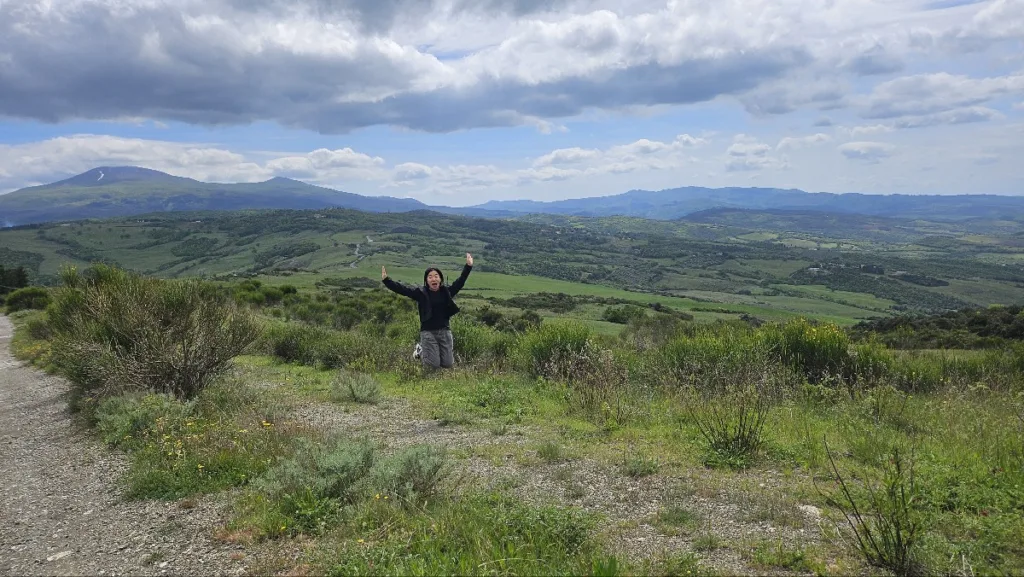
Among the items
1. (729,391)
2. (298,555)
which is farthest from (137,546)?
(729,391)

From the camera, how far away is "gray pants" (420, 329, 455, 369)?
1088 centimetres

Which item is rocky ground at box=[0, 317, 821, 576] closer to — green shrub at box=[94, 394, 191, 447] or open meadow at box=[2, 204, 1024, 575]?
open meadow at box=[2, 204, 1024, 575]

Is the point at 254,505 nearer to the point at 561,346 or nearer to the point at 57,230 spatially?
the point at 561,346

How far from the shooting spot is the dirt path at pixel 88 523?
4.25 meters

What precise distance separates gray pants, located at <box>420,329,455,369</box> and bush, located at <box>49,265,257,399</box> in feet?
10.1

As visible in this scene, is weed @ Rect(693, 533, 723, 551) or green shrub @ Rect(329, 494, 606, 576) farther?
weed @ Rect(693, 533, 723, 551)

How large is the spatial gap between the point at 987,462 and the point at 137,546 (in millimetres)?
7532

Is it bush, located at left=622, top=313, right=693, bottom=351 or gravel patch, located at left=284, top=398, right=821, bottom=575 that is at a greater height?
gravel patch, located at left=284, top=398, right=821, bottom=575

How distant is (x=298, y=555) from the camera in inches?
163

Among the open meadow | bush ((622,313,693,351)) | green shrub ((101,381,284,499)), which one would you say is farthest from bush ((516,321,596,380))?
green shrub ((101,381,284,499))

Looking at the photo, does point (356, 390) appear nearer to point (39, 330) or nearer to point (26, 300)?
point (39, 330)

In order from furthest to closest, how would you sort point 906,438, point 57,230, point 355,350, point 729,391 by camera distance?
point 57,230
point 355,350
point 729,391
point 906,438

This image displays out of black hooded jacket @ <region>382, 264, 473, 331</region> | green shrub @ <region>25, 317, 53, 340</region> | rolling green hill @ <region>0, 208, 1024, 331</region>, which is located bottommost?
rolling green hill @ <region>0, 208, 1024, 331</region>

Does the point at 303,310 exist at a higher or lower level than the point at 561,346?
lower
